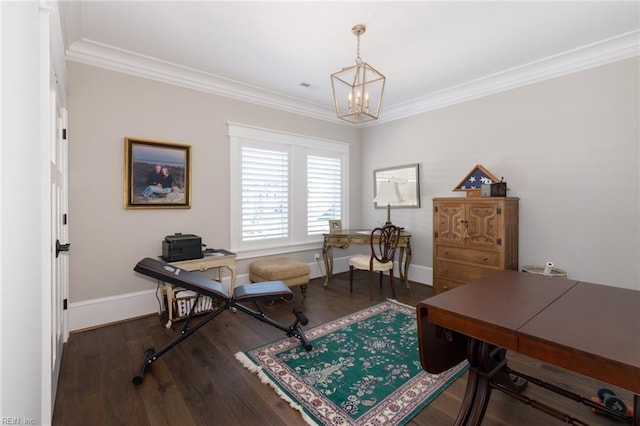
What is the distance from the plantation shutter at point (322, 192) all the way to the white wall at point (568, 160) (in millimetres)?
1712

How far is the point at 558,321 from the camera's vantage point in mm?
1236

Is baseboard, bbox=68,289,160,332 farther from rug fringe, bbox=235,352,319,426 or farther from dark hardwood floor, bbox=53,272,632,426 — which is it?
rug fringe, bbox=235,352,319,426

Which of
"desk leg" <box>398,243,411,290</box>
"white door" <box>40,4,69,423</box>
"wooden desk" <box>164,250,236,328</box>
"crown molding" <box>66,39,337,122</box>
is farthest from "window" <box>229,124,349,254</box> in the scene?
"white door" <box>40,4,69,423</box>

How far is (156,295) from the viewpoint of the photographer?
3.29 meters

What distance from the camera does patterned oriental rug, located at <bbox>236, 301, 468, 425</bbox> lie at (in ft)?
5.79

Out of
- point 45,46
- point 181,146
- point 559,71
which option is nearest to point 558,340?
point 45,46

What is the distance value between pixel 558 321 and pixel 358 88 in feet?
6.84

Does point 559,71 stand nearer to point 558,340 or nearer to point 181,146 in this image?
point 558,340

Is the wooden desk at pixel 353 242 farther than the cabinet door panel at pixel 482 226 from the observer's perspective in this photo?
Yes

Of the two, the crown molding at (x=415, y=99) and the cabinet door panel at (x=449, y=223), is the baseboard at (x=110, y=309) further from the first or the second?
the cabinet door panel at (x=449, y=223)

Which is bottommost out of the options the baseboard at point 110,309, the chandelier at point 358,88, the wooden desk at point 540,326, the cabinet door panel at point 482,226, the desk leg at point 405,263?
the baseboard at point 110,309

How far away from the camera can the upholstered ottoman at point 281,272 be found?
363cm

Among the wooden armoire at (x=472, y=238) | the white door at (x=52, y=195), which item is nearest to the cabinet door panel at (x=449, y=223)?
the wooden armoire at (x=472, y=238)

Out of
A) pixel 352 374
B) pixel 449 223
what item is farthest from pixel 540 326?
pixel 449 223
